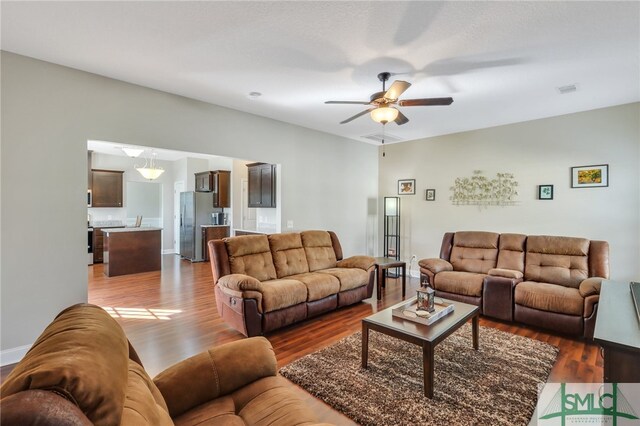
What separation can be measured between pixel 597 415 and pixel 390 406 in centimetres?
138

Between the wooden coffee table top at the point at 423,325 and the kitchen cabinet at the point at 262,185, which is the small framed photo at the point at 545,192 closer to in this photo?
the wooden coffee table top at the point at 423,325

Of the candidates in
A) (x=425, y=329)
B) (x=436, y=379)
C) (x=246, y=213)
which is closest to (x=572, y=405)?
(x=436, y=379)

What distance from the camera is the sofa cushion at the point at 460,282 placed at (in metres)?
3.87

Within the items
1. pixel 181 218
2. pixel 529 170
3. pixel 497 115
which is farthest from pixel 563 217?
pixel 181 218

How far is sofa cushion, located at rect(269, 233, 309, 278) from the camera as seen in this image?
4.02 metres

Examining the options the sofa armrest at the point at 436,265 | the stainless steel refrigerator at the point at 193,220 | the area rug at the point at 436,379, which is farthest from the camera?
the stainless steel refrigerator at the point at 193,220

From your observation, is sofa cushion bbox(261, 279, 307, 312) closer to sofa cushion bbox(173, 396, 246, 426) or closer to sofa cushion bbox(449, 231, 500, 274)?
sofa cushion bbox(173, 396, 246, 426)

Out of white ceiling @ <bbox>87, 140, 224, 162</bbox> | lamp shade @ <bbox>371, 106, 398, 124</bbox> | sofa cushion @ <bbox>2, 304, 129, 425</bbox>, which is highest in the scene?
white ceiling @ <bbox>87, 140, 224, 162</bbox>

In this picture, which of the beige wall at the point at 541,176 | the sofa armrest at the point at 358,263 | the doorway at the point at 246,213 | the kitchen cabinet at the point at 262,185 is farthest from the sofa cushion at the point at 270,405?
the doorway at the point at 246,213

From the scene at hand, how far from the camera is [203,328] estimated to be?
137 inches

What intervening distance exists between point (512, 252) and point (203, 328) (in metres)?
4.13

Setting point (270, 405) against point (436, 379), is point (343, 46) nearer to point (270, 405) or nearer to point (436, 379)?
point (270, 405)

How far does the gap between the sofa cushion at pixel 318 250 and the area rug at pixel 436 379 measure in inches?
56.1

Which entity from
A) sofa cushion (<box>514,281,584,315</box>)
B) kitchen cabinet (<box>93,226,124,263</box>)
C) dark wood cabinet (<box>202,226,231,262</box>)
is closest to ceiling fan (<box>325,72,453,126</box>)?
sofa cushion (<box>514,281,584,315</box>)
